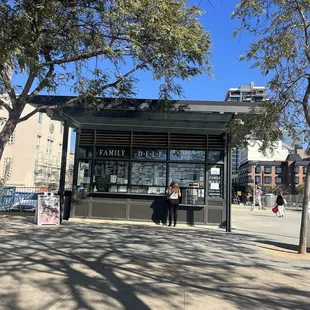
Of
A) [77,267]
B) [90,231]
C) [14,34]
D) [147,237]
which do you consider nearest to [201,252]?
[147,237]

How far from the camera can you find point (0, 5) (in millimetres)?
5770

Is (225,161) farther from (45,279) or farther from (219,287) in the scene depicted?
(45,279)

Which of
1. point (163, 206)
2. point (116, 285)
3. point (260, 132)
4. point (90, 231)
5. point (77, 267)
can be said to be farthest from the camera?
point (163, 206)

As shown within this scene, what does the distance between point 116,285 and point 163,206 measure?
26.9 ft

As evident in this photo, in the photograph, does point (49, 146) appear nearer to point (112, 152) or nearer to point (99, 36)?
point (112, 152)

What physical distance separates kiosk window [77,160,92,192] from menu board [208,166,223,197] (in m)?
4.73

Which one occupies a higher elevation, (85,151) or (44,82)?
(44,82)

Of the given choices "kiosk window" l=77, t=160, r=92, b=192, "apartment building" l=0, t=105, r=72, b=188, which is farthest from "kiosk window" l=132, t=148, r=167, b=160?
"apartment building" l=0, t=105, r=72, b=188

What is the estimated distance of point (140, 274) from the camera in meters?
6.02

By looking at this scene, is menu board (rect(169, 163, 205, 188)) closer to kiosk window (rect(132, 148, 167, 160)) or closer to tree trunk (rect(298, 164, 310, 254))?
kiosk window (rect(132, 148, 167, 160))

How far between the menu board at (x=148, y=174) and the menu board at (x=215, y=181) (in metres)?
1.81

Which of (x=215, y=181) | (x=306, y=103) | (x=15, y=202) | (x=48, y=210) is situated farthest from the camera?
(x=15, y=202)

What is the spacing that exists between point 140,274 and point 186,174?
323 inches

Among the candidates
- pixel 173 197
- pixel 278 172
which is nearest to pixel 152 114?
pixel 173 197
